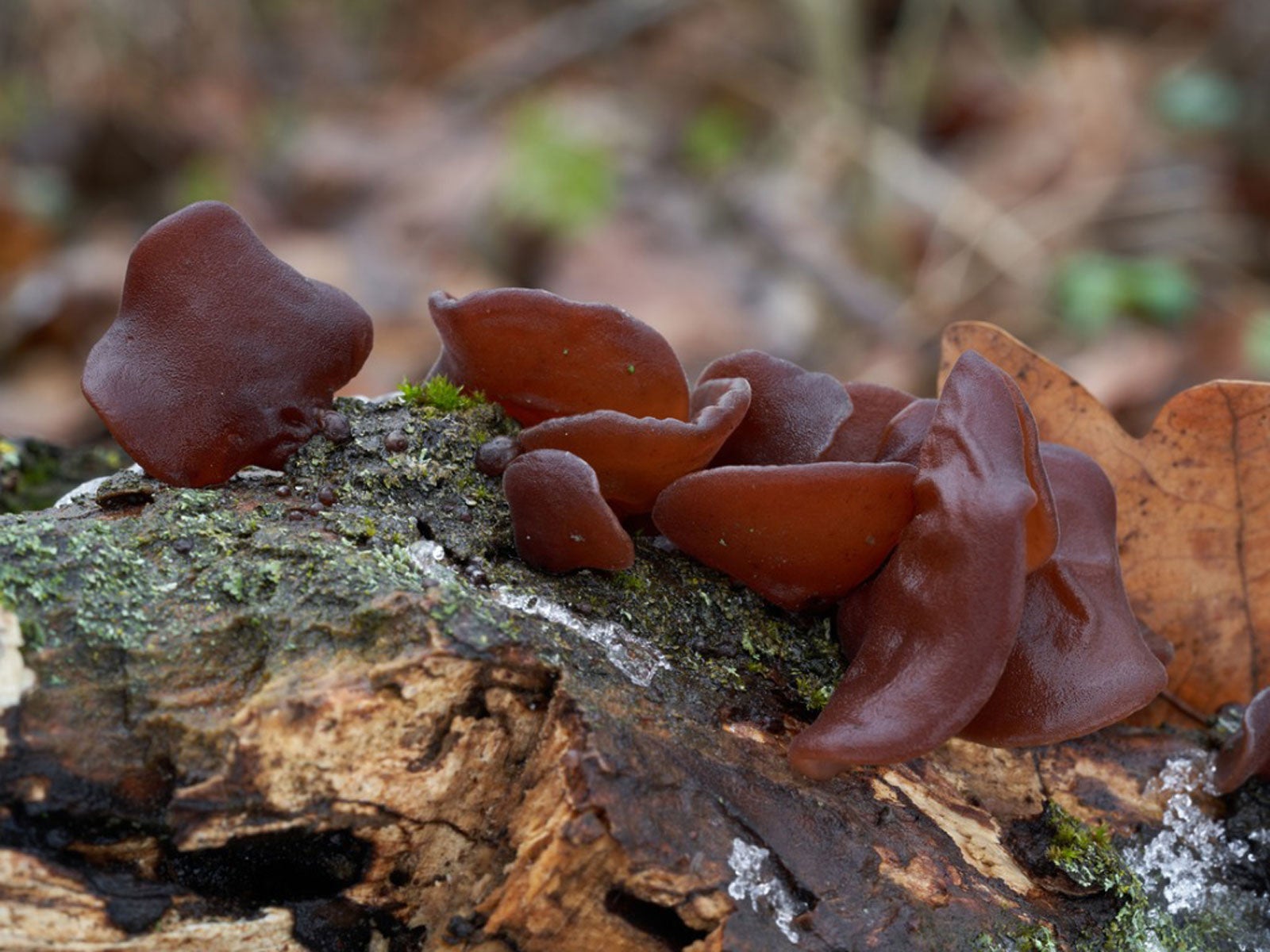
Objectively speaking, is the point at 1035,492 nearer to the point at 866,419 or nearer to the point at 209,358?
the point at 866,419

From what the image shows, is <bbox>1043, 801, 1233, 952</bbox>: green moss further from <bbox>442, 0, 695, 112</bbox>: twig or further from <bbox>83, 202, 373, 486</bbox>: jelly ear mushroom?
<bbox>442, 0, 695, 112</bbox>: twig

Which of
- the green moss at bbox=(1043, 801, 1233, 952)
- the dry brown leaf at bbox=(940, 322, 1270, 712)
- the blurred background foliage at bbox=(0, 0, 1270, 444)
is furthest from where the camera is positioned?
the blurred background foliage at bbox=(0, 0, 1270, 444)

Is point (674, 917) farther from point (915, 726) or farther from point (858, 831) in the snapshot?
point (915, 726)

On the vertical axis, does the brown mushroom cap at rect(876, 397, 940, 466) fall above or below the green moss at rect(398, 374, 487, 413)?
above

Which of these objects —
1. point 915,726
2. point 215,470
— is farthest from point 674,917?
point 215,470

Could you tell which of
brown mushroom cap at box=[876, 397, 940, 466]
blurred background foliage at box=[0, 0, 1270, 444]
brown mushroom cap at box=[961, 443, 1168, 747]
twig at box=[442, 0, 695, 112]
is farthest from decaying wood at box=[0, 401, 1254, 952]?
twig at box=[442, 0, 695, 112]

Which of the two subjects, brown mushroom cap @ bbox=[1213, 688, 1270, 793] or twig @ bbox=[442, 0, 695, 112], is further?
twig @ bbox=[442, 0, 695, 112]

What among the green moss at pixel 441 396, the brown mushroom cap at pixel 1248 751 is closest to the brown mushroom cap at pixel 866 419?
the green moss at pixel 441 396
